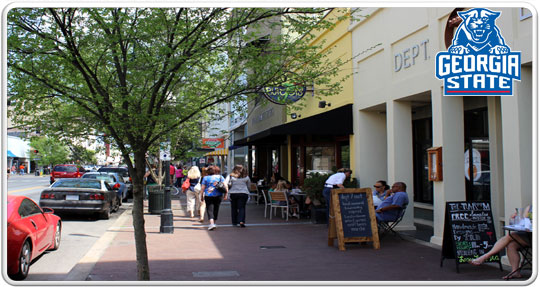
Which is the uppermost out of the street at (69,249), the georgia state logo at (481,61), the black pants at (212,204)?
the georgia state logo at (481,61)

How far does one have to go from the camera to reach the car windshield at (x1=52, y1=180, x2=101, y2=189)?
49.1ft

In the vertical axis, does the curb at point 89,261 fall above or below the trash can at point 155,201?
below

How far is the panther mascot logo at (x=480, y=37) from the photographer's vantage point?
6.94 metres

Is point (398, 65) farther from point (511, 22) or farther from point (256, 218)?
point (256, 218)

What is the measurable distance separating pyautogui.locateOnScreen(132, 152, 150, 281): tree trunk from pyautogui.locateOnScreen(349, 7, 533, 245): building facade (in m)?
5.26

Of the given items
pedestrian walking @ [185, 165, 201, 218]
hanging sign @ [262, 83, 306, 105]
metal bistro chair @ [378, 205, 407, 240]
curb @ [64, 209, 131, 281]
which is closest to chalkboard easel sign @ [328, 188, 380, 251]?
metal bistro chair @ [378, 205, 407, 240]

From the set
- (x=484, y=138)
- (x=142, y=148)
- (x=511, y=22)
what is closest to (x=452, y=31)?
(x=511, y=22)

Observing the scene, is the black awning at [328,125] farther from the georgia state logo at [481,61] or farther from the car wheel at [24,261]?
the car wheel at [24,261]

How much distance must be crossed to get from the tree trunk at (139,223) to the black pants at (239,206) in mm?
6411

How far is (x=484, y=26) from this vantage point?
7.08 m

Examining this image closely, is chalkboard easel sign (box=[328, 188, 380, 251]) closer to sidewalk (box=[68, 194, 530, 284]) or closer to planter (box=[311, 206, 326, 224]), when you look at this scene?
sidewalk (box=[68, 194, 530, 284])

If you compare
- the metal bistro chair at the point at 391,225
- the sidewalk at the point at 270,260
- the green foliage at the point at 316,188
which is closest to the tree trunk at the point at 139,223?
the sidewalk at the point at 270,260

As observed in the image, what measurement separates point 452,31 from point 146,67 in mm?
5616

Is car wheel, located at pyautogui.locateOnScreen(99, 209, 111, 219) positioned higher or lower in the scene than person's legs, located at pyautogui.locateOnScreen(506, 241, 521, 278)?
lower
